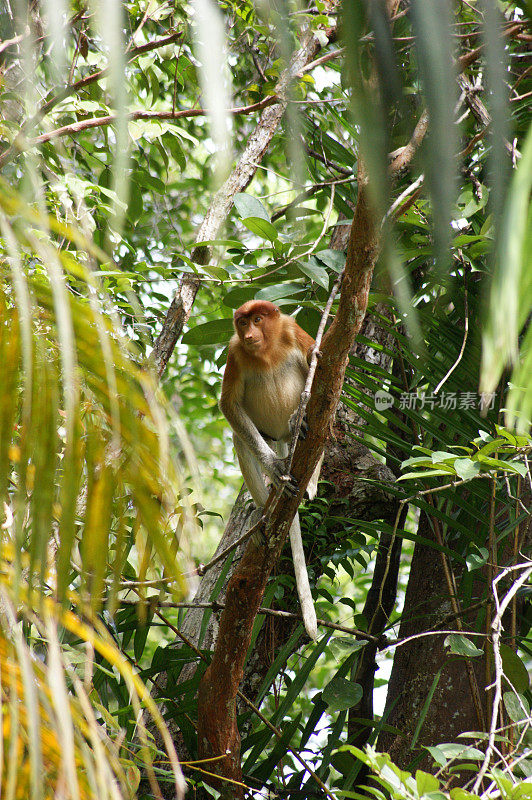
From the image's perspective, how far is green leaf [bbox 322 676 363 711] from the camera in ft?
7.93

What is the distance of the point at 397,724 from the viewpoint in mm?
3127

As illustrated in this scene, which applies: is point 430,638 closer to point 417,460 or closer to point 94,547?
point 417,460

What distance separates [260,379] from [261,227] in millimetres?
1338

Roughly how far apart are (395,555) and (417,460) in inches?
75.9

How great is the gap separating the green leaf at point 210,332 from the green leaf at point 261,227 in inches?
21.9

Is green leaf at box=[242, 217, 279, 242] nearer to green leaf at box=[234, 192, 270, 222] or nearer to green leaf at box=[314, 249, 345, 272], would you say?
green leaf at box=[234, 192, 270, 222]

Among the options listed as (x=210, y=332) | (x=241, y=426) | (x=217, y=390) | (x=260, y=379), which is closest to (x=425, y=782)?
(x=210, y=332)

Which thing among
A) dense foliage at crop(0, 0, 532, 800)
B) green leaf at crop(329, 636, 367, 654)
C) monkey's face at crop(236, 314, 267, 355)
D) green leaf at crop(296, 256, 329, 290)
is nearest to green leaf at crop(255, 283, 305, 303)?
dense foliage at crop(0, 0, 532, 800)

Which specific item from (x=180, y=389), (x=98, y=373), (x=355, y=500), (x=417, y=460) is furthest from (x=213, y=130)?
(x=180, y=389)

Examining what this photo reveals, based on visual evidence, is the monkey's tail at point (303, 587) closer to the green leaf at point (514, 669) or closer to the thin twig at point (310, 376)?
the green leaf at point (514, 669)

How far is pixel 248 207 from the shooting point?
262 cm

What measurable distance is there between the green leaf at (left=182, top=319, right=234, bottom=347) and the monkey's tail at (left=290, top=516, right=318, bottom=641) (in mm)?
893

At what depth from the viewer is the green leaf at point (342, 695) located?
242cm

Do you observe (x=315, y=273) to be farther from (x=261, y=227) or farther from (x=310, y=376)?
(x=310, y=376)
